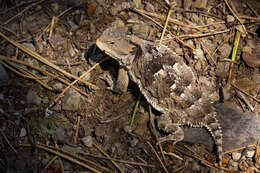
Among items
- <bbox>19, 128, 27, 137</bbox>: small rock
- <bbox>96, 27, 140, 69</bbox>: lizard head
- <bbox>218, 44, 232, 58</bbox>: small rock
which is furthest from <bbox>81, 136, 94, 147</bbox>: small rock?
<bbox>218, 44, 232, 58</bbox>: small rock

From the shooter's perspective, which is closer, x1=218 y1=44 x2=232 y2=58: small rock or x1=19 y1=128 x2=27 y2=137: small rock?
x1=19 y1=128 x2=27 y2=137: small rock

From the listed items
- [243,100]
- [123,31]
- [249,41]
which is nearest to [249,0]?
[249,41]

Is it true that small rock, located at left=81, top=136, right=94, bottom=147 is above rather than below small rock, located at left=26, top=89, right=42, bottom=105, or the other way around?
below

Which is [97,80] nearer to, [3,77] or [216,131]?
[3,77]

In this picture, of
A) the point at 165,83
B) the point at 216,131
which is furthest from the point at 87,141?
the point at 216,131

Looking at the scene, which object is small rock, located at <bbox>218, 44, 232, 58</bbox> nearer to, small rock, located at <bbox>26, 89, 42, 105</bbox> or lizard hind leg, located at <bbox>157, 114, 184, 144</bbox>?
lizard hind leg, located at <bbox>157, 114, 184, 144</bbox>

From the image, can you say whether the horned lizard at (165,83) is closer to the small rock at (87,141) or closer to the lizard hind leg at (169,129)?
the lizard hind leg at (169,129)

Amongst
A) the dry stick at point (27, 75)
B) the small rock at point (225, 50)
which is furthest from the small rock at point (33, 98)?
the small rock at point (225, 50)
